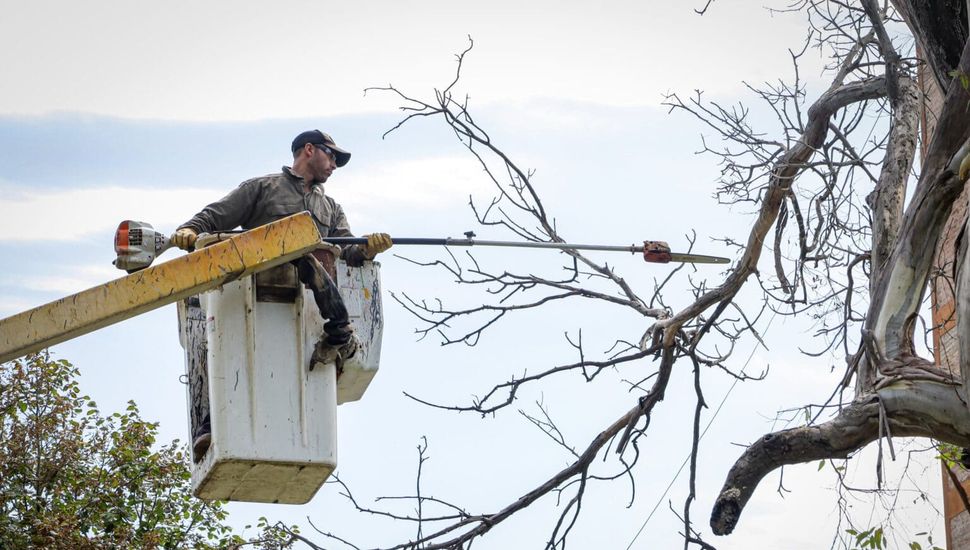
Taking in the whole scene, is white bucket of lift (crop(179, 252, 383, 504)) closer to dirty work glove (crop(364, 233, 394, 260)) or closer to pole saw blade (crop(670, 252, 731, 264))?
dirty work glove (crop(364, 233, 394, 260))

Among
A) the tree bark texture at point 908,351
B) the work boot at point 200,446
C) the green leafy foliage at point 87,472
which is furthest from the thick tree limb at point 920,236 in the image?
the green leafy foliage at point 87,472

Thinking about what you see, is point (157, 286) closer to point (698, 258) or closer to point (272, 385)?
point (272, 385)

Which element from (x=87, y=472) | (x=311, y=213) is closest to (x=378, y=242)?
(x=311, y=213)

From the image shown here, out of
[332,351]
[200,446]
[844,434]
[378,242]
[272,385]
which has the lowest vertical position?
[844,434]

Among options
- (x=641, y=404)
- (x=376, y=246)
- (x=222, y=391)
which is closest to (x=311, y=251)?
(x=376, y=246)

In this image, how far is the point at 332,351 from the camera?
630cm

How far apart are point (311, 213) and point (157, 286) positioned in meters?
1.05

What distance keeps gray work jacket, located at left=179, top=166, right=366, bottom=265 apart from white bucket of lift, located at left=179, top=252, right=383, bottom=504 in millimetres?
518

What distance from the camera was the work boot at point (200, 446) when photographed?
631cm

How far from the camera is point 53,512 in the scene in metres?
15.2

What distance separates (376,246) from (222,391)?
106cm

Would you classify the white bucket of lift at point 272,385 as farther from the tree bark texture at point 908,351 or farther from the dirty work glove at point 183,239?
the tree bark texture at point 908,351

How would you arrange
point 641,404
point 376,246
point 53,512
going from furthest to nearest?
point 53,512, point 641,404, point 376,246

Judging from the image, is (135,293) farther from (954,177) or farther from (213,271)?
(954,177)
